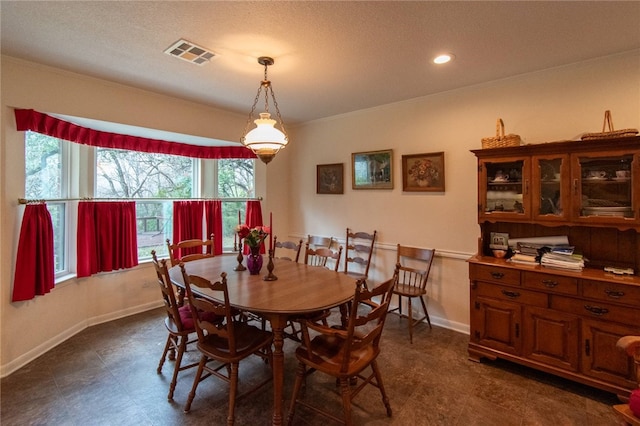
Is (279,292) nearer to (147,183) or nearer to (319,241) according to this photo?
(319,241)

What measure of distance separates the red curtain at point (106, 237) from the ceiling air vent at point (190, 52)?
1.97 meters

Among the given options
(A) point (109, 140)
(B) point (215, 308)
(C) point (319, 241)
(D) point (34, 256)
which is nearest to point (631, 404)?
(B) point (215, 308)

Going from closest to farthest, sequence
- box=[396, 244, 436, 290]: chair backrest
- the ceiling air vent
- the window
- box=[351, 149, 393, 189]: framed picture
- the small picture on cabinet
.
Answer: the ceiling air vent < the small picture on cabinet < the window < box=[396, 244, 436, 290]: chair backrest < box=[351, 149, 393, 189]: framed picture

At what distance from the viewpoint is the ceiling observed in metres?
→ 1.88

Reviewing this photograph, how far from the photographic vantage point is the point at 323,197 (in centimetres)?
456

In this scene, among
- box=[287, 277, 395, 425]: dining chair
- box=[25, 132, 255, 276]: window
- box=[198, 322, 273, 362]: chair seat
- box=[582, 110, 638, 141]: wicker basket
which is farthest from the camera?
box=[25, 132, 255, 276]: window

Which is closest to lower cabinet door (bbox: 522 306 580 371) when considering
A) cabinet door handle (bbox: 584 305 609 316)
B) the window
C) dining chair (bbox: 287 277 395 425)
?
cabinet door handle (bbox: 584 305 609 316)

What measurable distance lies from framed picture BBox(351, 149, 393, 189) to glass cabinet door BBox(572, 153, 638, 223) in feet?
6.01

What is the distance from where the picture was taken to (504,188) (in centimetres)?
278

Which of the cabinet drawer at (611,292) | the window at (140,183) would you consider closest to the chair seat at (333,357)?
the cabinet drawer at (611,292)

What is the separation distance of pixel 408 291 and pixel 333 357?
1596 mm

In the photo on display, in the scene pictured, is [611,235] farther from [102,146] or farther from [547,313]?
[102,146]

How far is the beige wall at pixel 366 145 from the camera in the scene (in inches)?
100

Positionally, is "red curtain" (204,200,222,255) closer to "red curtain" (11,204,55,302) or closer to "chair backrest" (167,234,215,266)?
"chair backrest" (167,234,215,266)
